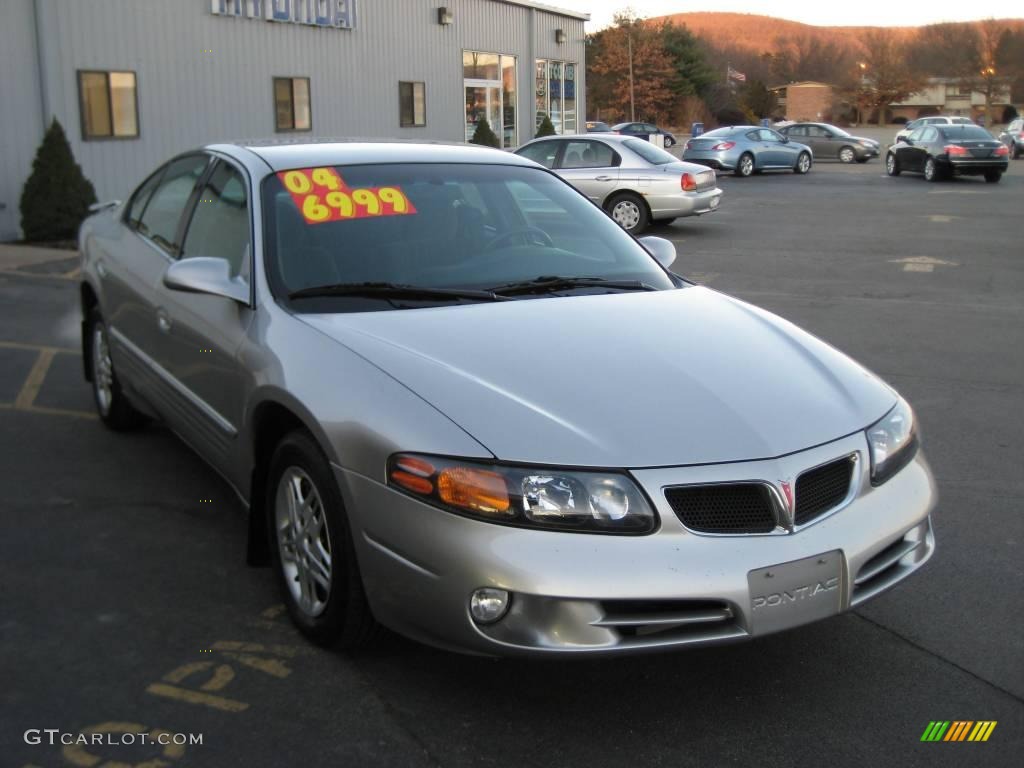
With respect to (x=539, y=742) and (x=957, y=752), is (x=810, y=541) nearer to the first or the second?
(x=957, y=752)

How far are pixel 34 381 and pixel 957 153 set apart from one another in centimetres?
2538

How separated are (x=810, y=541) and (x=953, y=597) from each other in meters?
Answer: 1.33

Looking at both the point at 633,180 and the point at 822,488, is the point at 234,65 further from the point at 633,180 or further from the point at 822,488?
the point at 822,488

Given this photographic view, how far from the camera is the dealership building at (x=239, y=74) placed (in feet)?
52.2

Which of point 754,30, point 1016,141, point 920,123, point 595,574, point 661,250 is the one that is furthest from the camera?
point 754,30

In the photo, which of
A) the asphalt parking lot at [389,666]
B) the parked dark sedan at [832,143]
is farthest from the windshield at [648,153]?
the parked dark sedan at [832,143]

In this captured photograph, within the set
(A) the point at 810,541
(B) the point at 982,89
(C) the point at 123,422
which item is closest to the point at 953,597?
(A) the point at 810,541

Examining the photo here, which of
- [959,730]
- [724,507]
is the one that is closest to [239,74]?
[724,507]

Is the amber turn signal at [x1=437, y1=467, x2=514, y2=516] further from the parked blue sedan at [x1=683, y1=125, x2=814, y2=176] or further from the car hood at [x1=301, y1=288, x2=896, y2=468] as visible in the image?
the parked blue sedan at [x1=683, y1=125, x2=814, y2=176]

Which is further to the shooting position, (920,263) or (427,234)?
(920,263)

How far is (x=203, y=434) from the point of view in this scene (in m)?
4.39

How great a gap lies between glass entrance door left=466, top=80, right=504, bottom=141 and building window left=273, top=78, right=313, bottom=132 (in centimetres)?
667

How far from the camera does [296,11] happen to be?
68.9 ft

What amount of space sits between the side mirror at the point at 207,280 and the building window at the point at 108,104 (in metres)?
14.1
